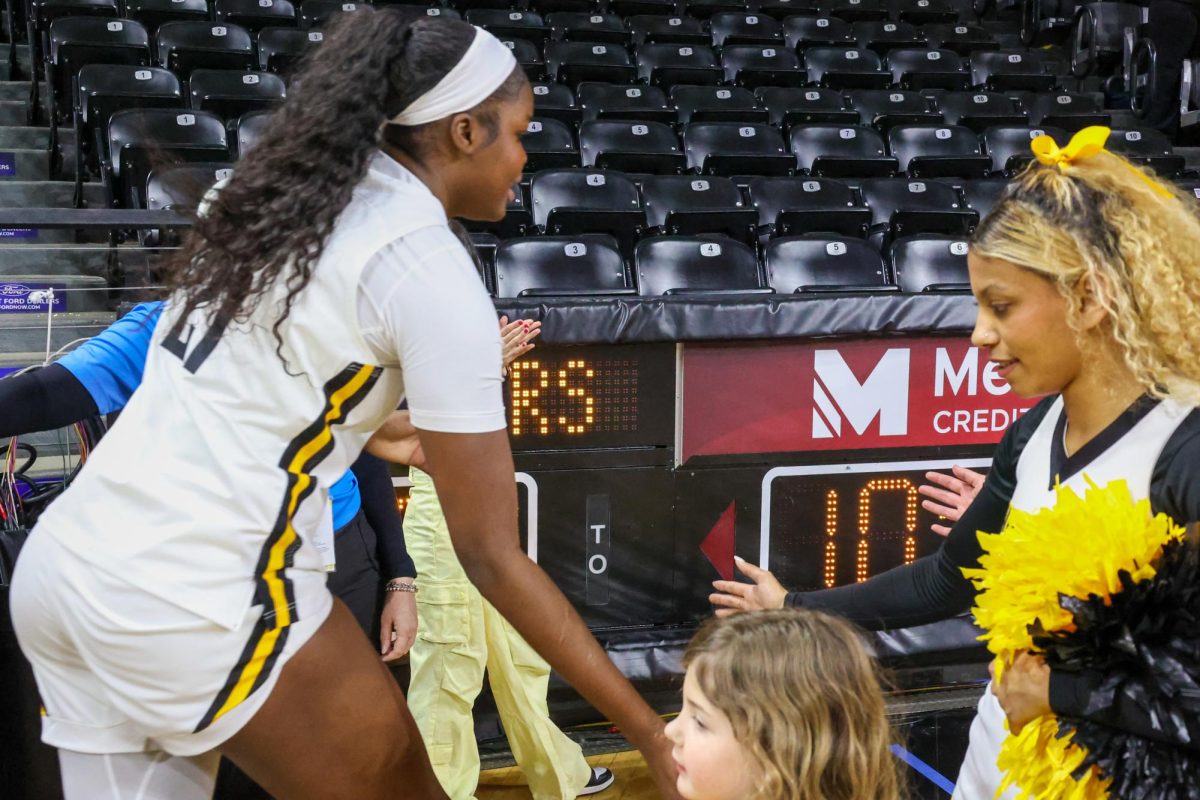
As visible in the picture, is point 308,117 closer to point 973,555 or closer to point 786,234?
point 973,555

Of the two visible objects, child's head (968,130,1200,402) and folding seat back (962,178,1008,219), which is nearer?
child's head (968,130,1200,402)

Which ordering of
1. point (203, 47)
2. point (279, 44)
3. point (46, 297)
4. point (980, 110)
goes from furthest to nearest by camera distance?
point (980, 110), point (279, 44), point (203, 47), point (46, 297)

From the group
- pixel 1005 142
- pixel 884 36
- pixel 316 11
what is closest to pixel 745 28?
pixel 884 36

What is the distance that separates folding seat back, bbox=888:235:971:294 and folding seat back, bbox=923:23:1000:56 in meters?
5.19

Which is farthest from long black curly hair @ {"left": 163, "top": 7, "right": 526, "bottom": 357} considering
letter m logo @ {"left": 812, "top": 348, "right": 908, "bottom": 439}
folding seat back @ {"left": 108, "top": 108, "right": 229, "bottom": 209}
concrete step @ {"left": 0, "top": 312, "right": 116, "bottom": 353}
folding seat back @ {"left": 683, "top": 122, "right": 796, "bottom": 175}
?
folding seat back @ {"left": 683, "top": 122, "right": 796, "bottom": 175}

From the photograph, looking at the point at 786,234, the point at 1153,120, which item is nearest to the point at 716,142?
the point at 786,234

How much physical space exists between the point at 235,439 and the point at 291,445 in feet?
0.22

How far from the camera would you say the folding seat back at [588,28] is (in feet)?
29.9

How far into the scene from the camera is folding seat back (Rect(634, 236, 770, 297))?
5523 mm

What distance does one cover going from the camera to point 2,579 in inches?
97.4

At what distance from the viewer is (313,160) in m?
1.49

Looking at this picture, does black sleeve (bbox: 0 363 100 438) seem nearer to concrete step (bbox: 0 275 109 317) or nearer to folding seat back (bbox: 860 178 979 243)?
concrete step (bbox: 0 275 109 317)

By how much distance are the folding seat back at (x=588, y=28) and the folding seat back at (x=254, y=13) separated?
6.49 ft

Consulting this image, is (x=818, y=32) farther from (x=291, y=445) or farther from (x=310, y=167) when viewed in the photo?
(x=291, y=445)
